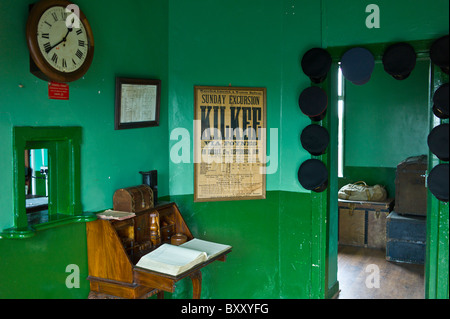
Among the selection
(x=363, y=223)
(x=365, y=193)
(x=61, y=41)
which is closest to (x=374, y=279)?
(x=363, y=223)

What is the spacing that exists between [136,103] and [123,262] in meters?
1.31

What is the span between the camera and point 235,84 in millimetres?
4184

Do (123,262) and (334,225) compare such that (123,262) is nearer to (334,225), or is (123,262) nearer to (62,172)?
(62,172)

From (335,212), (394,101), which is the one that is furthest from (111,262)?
(394,101)

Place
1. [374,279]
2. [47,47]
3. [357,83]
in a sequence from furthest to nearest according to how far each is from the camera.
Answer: [374,279], [357,83], [47,47]

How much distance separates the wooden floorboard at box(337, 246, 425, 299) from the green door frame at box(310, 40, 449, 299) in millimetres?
440

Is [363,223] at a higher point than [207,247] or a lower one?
lower

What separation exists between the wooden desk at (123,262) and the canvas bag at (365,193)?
13.4 ft

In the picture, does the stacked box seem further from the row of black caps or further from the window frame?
the window frame

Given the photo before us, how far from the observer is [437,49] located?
347cm

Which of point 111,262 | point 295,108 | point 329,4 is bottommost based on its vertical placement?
point 111,262

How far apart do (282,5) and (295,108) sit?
3.15 feet

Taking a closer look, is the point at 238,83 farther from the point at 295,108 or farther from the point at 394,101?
the point at 394,101

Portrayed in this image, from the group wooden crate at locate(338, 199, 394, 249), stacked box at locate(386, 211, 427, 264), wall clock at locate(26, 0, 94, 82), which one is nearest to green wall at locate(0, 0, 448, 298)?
wall clock at locate(26, 0, 94, 82)
